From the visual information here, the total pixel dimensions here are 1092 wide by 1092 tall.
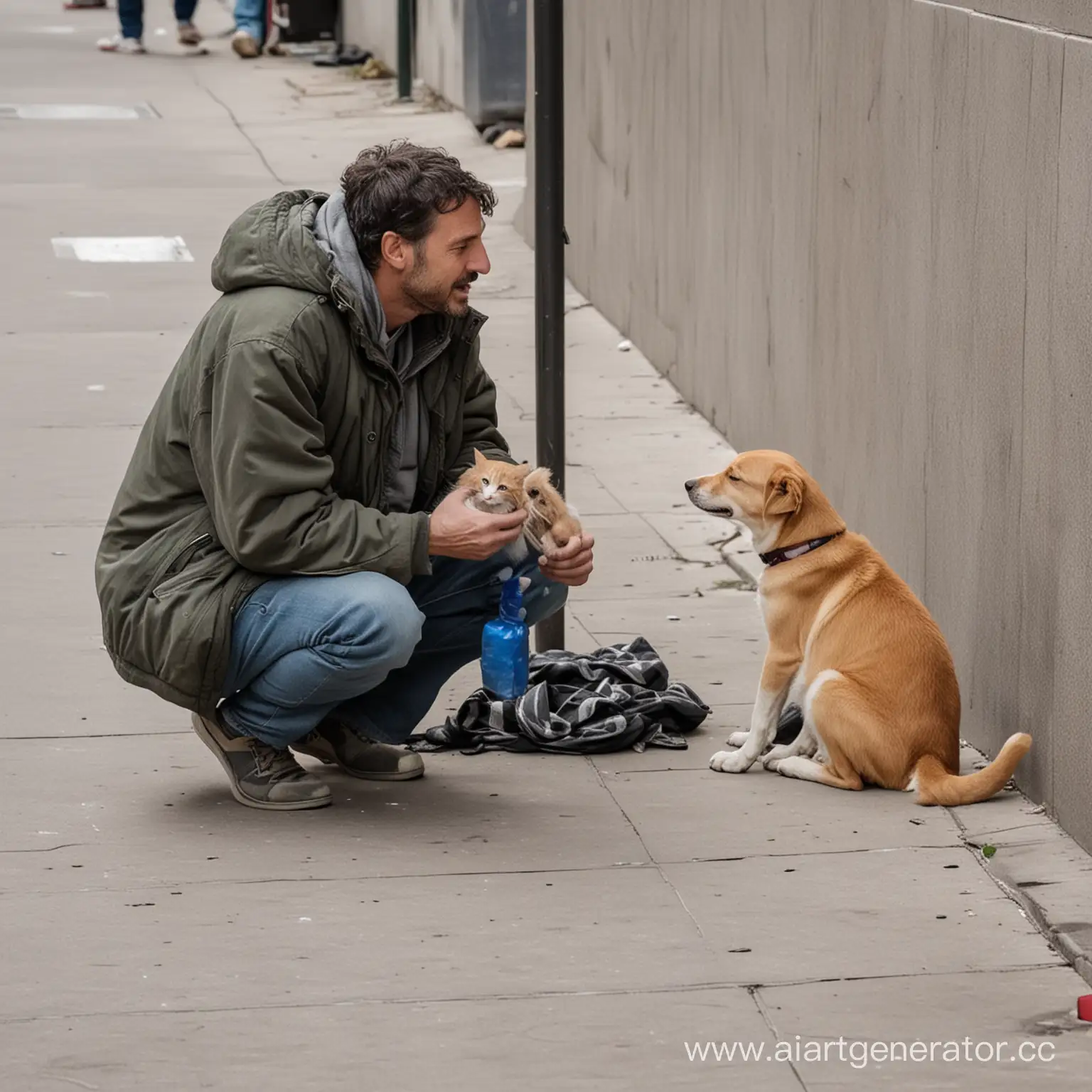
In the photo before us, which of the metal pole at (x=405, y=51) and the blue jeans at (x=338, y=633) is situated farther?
the metal pole at (x=405, y=51)

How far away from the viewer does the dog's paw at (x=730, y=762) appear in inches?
205

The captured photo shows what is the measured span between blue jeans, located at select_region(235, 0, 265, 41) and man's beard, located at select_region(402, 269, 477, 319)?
19.7 metres

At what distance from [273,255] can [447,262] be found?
16.0 inches

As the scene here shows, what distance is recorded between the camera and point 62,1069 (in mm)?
3658

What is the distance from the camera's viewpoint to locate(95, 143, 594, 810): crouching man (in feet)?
15.1

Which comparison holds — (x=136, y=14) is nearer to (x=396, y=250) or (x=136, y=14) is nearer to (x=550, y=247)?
(x=550, y=247)

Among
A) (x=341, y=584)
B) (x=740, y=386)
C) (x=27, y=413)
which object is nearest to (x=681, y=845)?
(x=341, y=584)

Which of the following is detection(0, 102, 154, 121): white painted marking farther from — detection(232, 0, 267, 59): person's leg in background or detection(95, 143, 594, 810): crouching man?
detection(95, 143, 594, 810): crouching man


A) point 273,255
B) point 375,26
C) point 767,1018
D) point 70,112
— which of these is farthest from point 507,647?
point 375,26

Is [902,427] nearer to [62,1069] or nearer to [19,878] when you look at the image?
[19,878]

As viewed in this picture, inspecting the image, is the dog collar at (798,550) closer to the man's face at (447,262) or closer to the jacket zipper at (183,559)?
the man's face at (447,262)

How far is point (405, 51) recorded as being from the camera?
742 inches

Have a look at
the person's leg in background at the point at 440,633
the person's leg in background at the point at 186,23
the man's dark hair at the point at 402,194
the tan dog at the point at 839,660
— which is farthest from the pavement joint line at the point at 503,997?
the person's leg in background at the point at 186,23

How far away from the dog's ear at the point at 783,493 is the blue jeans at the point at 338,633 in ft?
1.99
